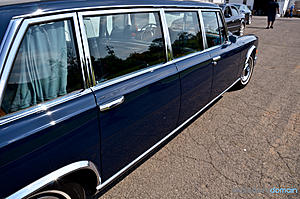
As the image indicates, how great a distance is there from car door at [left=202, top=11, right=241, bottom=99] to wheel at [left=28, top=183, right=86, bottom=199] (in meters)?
2.31

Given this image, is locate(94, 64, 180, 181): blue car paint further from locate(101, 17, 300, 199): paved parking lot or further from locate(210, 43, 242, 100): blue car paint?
locate(210, 43, 242, 100): blue car paint

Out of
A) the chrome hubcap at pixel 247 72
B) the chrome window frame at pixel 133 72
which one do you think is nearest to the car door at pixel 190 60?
the chrome window frame at pixel 133 72

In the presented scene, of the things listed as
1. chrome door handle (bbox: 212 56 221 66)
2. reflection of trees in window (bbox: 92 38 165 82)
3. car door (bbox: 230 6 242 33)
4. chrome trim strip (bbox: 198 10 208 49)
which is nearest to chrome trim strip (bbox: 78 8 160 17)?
reflection of trees in window (bbox: 92 38 165 82)

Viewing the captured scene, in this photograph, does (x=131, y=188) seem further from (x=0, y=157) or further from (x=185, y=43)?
(x=185, y=43)

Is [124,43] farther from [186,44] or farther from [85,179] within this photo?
[85,179]

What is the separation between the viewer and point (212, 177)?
2.39m

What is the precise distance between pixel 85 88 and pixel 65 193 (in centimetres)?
77

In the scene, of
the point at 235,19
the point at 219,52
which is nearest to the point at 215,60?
the point at 219,52

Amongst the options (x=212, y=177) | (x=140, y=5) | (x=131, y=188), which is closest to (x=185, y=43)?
(x=140, y=5)

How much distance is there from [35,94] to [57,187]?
634 mm

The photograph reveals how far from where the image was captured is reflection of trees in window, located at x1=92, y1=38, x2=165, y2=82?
1.74m

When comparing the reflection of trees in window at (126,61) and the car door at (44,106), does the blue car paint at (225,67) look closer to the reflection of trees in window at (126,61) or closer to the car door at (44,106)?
the reflection of trees in window at (126,61)

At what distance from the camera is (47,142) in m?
1.34

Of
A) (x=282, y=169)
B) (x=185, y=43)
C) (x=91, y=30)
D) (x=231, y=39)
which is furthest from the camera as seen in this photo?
(x=231, y=39)
